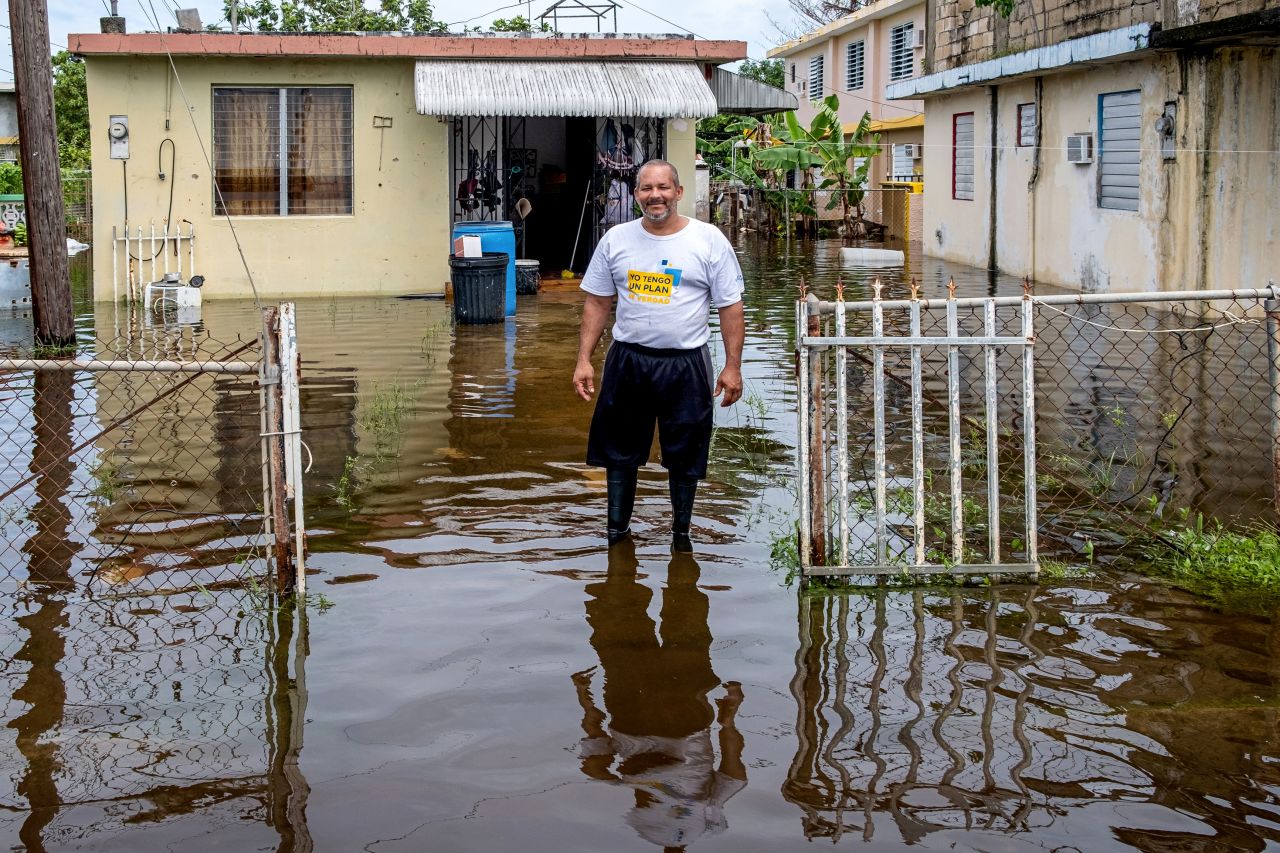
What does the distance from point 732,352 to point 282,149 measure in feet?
45.2

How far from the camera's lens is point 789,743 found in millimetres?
4492

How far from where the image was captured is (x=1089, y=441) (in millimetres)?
9031

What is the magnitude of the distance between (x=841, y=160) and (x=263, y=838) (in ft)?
94.1

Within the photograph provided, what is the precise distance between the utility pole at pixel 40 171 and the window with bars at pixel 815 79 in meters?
31.3

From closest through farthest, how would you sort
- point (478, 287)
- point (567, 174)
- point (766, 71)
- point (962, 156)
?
point (478, 287) < point (567, 174) < point (962, 156) < point (766, 71)

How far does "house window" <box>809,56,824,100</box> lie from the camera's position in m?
42.3

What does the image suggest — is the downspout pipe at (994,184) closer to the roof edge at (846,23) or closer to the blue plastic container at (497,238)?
the blue plastic container at (497,238)

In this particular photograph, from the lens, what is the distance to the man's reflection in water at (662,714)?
13.3ft

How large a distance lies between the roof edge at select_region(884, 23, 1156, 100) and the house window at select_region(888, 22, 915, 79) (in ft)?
27.7

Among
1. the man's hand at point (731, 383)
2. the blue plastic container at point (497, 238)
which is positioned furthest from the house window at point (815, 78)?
the man's hand at point (731, 383)

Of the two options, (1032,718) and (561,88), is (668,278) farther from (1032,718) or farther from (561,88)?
(561,88)

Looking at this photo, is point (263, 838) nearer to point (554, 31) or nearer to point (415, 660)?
point (415, 660)

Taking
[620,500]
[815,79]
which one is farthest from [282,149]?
[815,79]

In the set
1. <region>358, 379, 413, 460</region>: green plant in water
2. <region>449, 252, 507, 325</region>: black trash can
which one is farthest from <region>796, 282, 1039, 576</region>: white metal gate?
<region>449, 252, 507, 325</region>: black trash can
